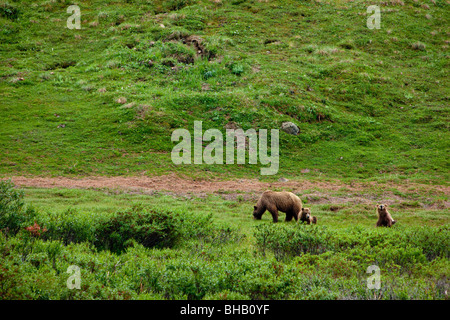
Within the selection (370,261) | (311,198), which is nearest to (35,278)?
(370,261)

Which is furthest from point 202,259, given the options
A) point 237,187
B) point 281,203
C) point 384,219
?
point 237,187

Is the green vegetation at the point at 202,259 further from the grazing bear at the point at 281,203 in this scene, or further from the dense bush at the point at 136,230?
the grazing bear at the point at 281,203

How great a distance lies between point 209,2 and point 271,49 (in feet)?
48.8

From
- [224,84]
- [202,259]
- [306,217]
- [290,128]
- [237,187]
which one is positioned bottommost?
[237,187]

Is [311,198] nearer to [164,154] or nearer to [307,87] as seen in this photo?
[164,154]

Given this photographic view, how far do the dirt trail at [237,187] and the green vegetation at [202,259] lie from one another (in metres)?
6.61

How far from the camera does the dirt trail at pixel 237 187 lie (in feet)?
66.4

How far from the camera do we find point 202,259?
9398 mm

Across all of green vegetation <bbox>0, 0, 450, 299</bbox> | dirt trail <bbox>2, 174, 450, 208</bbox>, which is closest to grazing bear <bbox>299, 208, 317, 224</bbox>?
green vegetation <bbox>0, 0, 450, 299</bbox>

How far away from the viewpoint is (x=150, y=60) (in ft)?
125

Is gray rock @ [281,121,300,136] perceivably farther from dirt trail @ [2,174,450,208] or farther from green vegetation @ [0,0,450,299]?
dirt trail @ [2,174,450,208]

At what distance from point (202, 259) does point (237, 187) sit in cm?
1281

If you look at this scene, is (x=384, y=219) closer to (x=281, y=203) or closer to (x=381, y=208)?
(x=381, y=208)

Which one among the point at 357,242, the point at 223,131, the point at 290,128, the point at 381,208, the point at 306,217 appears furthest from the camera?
the point at 290,128
